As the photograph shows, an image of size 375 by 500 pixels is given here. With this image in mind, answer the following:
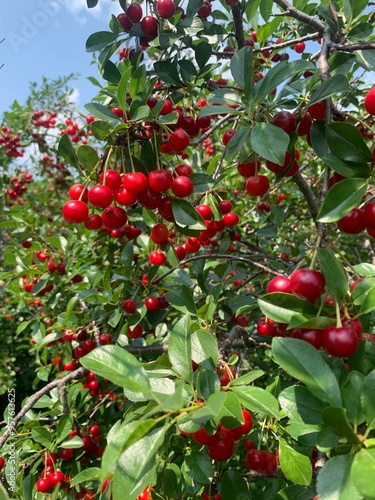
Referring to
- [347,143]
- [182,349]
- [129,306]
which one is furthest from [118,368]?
[129,306]

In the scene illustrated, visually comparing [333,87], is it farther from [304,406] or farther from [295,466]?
[295,466]

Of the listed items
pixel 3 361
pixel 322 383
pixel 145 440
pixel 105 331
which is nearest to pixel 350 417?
pixel 322 383

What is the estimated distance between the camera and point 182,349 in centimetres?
85

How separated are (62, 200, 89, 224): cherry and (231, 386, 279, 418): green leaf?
64 cm

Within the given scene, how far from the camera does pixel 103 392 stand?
2.56 metres

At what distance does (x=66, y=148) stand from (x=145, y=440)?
2.72 feet

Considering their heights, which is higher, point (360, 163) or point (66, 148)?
point (66, 148)

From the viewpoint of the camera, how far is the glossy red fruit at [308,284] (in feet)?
2.51

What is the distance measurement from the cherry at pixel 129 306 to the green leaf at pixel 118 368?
112 cm

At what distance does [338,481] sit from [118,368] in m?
0.39

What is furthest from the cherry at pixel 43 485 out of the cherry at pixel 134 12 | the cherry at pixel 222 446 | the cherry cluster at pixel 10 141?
the cherry cluster at pixel 10 141

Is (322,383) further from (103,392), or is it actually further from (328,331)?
(103,392)

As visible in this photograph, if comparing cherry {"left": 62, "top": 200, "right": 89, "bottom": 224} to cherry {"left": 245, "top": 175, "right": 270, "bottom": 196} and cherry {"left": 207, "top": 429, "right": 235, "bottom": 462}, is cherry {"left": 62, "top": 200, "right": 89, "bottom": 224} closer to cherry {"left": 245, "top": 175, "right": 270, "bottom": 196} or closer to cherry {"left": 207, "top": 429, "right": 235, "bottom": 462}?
cherry {"left": 245, "top": 175, "right": 270, "bottom": 196}

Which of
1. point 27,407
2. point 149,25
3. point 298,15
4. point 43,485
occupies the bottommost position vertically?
point 43,485
